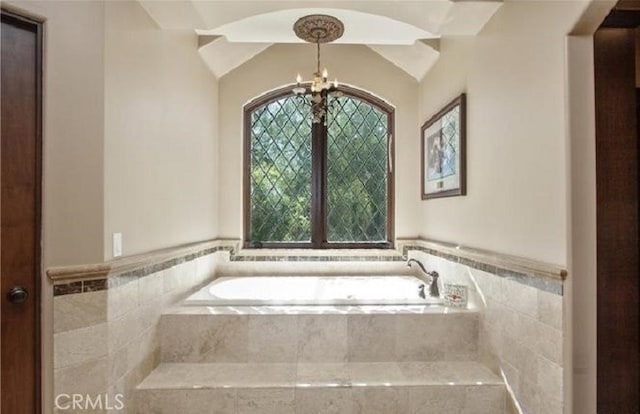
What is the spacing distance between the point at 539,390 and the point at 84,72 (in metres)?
2.55

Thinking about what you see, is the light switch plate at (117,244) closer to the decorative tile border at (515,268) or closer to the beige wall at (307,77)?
the beige wall at (307,77)

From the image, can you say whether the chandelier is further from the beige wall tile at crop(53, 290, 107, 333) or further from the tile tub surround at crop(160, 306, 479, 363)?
the beige wall tile at crop(53, 290, 107, 333)

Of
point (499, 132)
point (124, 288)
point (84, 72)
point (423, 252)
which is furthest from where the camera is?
point (423, 252)

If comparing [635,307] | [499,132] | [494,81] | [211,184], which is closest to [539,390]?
[635,307]

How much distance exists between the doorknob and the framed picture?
2.45m

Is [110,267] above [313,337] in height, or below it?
above

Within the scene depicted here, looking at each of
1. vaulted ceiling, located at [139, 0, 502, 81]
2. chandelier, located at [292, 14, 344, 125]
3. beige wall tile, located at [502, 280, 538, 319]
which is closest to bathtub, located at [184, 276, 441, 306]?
beige wall tile, located at [502, 280, 538, 319]

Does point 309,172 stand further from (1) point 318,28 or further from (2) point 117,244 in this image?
(2) point 117,244

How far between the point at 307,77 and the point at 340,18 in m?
1.03

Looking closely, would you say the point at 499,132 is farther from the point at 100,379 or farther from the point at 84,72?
the point at 100,379

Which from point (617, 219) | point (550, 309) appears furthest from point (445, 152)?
point (550, 309)

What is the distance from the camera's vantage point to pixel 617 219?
1.54 m

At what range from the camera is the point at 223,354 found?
2.22m

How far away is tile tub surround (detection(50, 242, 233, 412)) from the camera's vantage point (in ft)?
5.25
